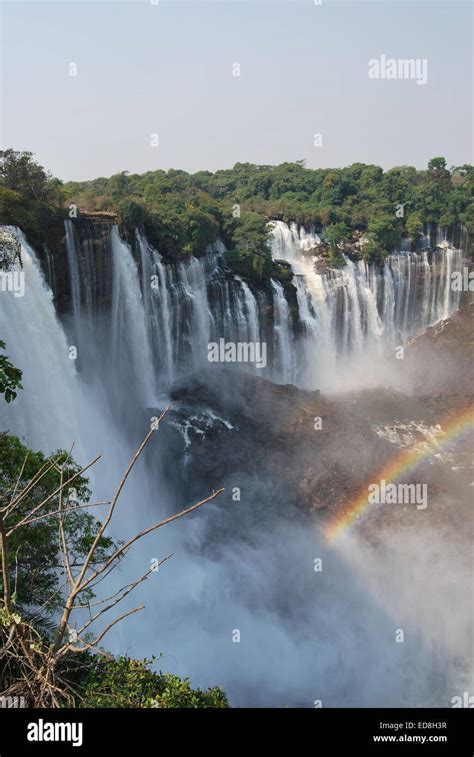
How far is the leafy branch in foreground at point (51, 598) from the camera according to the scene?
4.01 m

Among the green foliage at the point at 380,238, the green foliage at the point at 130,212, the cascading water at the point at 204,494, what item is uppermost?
the green foliage at the point at 130,212

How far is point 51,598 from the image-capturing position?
502 centimetres

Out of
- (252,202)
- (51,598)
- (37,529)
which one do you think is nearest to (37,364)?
(37,529)

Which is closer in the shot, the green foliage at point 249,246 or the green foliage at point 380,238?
the green foliage at point 249,246

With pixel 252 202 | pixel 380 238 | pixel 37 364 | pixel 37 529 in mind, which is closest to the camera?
pixel 37 529

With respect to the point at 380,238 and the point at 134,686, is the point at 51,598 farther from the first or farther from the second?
the point at 380,238

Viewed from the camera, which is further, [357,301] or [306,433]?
[357,301]

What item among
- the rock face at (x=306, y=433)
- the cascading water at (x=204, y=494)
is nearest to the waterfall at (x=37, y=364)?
the cascading water at (x=204, y=494)

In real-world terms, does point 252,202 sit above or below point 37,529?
above

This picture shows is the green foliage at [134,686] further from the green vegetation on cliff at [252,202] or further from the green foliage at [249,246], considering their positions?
the green foliage at [249,246]

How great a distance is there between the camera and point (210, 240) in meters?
27.6

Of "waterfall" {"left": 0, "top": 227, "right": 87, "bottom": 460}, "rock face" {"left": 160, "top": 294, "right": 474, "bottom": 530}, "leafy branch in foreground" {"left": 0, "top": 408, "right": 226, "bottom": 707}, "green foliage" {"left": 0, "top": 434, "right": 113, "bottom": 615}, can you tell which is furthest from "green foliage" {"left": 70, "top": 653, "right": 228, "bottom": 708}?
"rock face" {"left": 160, "top": 294, "right": 474, "bottom": 530}

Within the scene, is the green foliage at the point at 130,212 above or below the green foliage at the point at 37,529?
above

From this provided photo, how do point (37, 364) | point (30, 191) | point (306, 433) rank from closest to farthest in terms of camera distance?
point (37, 364), point (30, 191), point (306, 433)
